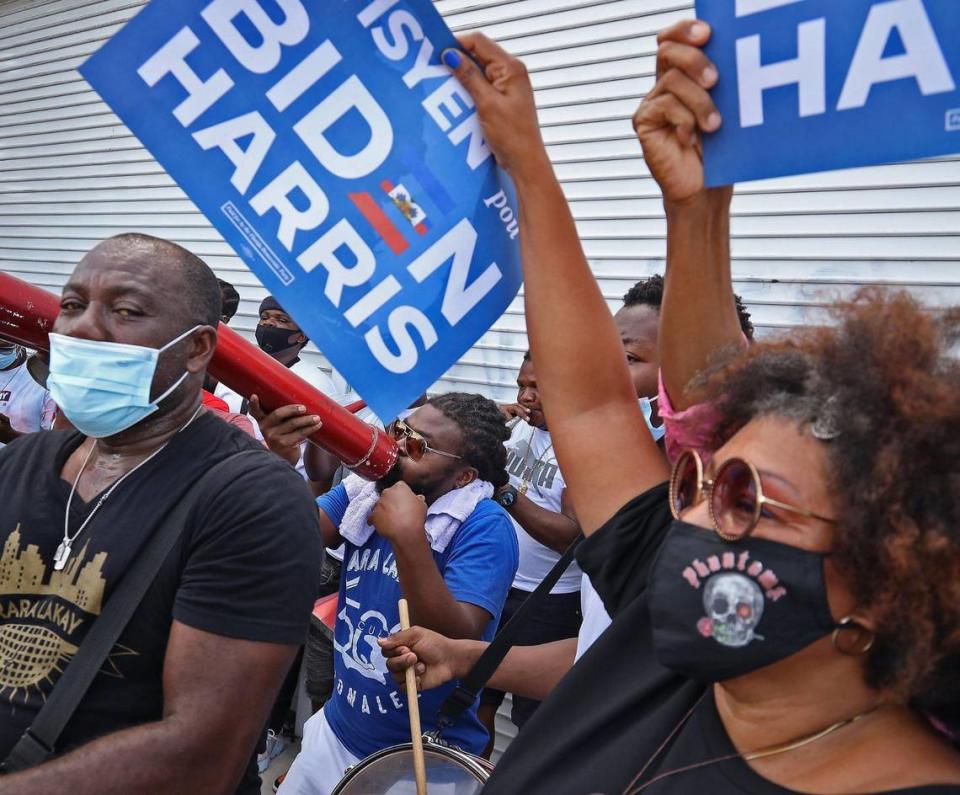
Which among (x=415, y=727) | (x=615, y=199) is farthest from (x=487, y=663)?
(x=615, y=199)

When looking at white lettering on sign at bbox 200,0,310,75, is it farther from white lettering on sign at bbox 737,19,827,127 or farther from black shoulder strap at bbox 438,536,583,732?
black shoulder strap at bbox 438,536,583,732

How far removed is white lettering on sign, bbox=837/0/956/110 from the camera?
136 centimetres

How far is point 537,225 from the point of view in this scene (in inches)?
69.1

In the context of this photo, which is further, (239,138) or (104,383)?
(104,383)

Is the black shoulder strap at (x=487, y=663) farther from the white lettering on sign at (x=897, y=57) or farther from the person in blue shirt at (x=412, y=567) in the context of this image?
the white lettering on sign at (x=897, y=57)

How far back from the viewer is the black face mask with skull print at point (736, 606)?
1326 millimetres

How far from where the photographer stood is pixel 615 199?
537 centimetres

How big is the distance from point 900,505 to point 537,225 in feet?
2.77

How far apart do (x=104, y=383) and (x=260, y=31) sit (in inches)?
34.9

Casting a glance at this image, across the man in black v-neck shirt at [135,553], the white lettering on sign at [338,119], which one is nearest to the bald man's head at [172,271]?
the man in black v-neck shirt at [135,553]

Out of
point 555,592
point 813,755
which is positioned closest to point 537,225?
point 813,755

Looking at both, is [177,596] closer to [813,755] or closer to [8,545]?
[8,545]

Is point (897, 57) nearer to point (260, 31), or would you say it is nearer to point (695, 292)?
point (695, 292)

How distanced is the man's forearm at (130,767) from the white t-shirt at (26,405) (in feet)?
12.2
